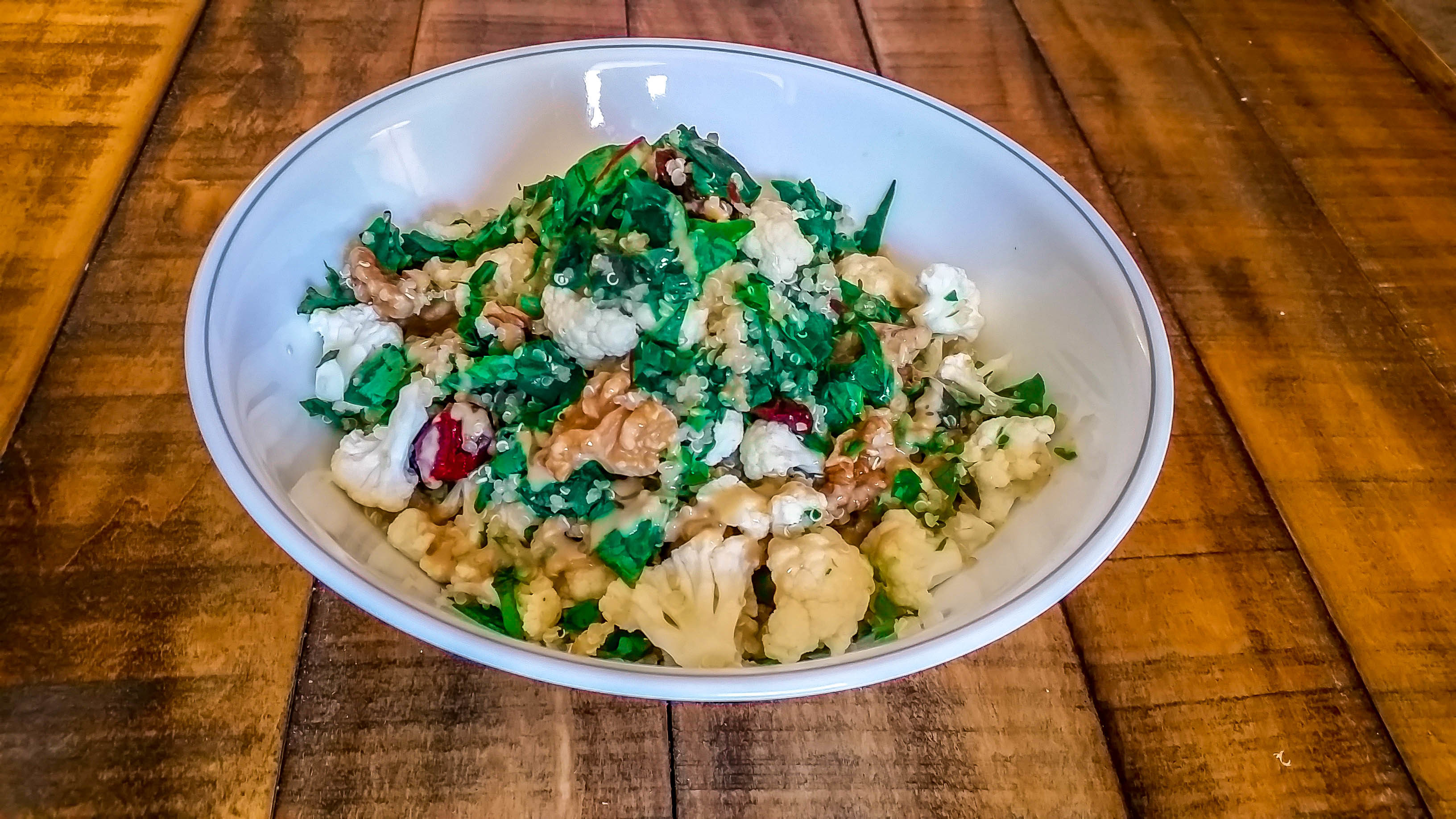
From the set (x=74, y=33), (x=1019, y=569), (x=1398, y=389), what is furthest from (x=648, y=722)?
(x=74, y=33)

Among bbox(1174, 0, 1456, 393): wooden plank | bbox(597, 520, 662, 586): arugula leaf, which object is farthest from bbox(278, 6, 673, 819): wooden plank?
bbox(1174, 0, 1456, 393): wooden plank

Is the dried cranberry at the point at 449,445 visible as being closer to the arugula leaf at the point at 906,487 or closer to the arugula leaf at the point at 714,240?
the arugula leaf at the point at 714,240

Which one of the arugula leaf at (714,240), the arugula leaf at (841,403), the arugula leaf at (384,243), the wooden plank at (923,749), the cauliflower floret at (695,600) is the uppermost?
the arugula leaf at (714,240)

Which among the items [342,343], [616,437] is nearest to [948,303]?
[616,437]

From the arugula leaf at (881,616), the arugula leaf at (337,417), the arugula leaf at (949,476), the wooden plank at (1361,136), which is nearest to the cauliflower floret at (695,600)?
the arugula leaf at (881,616)

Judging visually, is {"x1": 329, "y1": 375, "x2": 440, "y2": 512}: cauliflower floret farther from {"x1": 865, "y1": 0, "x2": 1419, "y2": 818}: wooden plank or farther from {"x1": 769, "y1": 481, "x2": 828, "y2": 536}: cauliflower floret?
{"x1": 865, "y1": 0, "x2": 1419, "y2": 818}: wooden plank

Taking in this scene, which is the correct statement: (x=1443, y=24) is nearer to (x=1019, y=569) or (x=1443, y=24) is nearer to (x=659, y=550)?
(x=1019, y=569)
